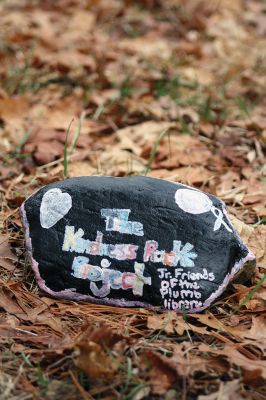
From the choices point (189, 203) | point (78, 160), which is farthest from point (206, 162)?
point (189, 203)

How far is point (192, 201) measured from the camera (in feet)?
6.91

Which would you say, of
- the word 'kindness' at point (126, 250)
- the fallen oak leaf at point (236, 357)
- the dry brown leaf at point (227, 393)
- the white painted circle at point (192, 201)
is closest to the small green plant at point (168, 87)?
the white painted circle at point (192, 201)

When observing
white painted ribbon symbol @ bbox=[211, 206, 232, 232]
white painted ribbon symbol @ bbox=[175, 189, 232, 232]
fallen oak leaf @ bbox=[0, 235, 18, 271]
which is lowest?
fallen oak leaf @ bbox=[0, 235, 18, 271]

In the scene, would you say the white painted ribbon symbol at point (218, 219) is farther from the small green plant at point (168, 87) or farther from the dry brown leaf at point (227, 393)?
the small green plant at point (168, 87)

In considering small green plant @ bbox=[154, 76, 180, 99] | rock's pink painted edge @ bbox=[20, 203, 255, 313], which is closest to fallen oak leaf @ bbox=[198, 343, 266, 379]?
rock's pink painted edge @ bbox=[20, 203, 255, 313]

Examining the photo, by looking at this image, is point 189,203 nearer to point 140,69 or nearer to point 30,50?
point 140,69

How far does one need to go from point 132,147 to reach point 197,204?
115cm

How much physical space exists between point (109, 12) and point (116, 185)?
3200 mm

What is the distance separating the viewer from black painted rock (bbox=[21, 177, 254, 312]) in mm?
1999

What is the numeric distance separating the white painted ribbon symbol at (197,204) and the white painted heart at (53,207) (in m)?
0.38

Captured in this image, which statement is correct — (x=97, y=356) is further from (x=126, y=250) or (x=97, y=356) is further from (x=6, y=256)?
(x=6, y=256)

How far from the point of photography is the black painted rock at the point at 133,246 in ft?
6.56

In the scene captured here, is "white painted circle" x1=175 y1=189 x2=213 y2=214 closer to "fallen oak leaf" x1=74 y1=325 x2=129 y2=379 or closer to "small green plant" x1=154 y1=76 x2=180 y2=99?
"fallen oak leaf" x1=74 y1=325 x2=129 y2=379

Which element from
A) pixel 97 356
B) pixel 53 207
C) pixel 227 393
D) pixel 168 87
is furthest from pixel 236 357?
pixel 168 87
